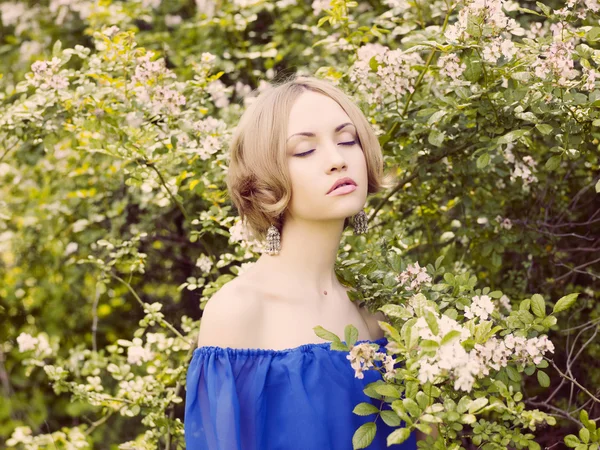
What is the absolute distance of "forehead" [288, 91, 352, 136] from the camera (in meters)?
1.77

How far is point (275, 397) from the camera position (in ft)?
5.62

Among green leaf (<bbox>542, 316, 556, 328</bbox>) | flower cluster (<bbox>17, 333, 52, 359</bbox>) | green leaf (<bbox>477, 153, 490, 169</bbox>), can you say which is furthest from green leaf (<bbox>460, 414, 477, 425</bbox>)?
flower cluster (<bbox>17, 333, 52, 359</bbox>)

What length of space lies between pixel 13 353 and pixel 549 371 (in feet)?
9.92

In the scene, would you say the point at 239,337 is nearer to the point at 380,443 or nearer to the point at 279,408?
the point at 279,408

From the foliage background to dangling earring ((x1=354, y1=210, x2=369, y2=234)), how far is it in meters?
0.10

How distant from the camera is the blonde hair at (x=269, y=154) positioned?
1.77m

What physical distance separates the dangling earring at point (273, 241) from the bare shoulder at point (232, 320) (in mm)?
156

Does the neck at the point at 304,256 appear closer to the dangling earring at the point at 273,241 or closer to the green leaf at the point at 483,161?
the dangling earring at the point at 273,241

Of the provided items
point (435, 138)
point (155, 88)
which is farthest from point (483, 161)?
point (155, 88)

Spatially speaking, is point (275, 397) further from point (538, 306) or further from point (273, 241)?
point (538, 306)

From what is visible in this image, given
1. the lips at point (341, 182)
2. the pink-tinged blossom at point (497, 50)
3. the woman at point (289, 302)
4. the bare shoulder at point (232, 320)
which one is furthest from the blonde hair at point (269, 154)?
the pink-tinged blossom at point (497, 50)

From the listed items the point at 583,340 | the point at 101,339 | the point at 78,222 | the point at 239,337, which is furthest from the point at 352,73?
the point at 101,339

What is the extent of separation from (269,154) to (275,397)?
0.56 metres

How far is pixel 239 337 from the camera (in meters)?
1.70
